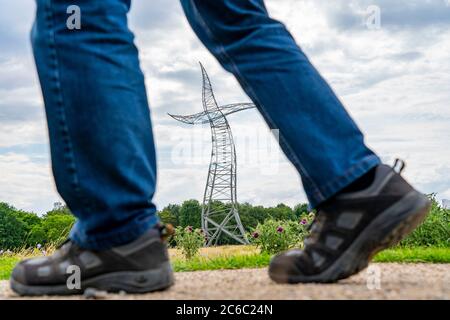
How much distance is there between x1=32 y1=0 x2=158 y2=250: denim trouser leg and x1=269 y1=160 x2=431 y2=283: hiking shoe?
0.63 m

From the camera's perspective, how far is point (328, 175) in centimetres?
197

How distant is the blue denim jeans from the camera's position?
1959mm

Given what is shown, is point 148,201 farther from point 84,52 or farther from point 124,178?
point 84,52

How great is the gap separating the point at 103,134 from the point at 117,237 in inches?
14.5

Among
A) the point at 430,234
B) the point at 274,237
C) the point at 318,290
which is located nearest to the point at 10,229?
the point at 274,237

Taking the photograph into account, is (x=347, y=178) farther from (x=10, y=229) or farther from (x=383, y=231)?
(x=10, y=229)

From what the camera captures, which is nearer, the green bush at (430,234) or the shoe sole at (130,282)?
the shoe sole at (130,282)

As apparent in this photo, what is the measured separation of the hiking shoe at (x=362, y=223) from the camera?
6.61 ft

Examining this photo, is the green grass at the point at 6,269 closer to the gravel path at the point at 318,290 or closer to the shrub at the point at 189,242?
the shrub at the point at 189,242

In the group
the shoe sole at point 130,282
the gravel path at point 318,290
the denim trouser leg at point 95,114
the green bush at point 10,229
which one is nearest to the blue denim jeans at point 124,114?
the denim trouser leg at point 95,114

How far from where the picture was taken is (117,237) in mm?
2055

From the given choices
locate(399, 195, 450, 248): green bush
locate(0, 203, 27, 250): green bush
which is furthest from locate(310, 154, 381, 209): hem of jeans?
locate(0, 203, 27, 250): green bush

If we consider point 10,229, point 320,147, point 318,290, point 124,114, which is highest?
point 124,114

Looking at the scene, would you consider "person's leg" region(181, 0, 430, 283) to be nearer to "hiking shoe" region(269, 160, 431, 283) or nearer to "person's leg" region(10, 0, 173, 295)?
"hiking shoe" region(269, 160, 431, 283)
